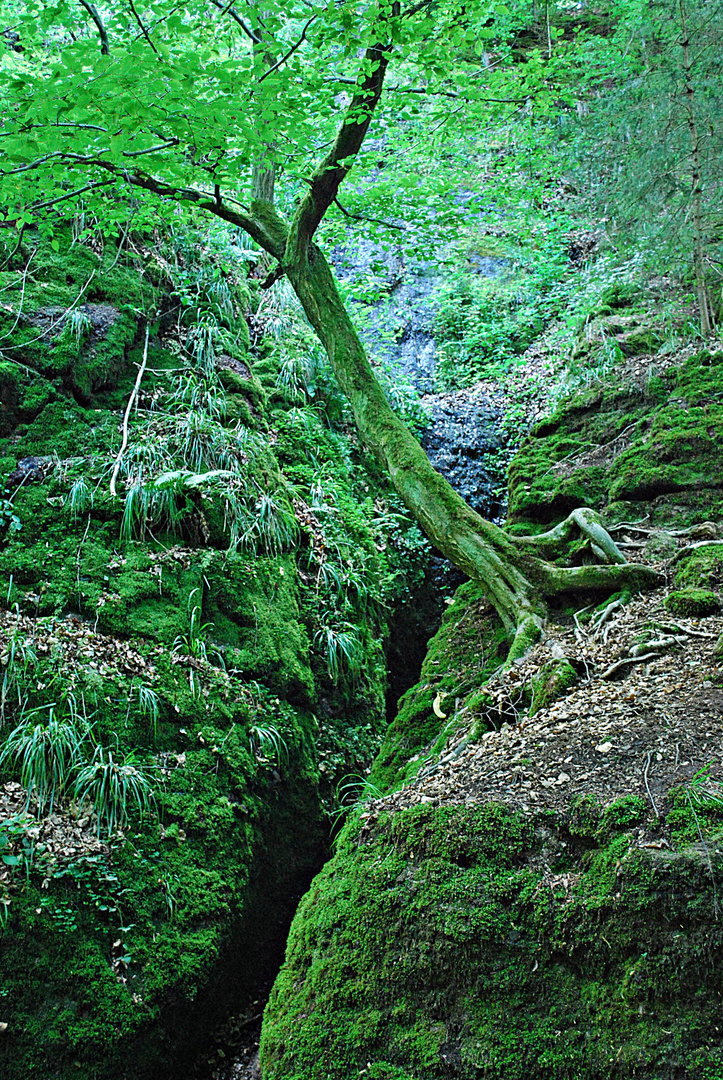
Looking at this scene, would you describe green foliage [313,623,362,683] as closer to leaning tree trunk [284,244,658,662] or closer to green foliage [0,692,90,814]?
leaning tree trunk [284,244,658,662]

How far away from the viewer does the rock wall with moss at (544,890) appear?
2.47 meters

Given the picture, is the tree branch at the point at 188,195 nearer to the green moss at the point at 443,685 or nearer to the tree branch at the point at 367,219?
the tree branch at the point at 367,219

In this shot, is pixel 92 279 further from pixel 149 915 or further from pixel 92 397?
pixel 149 915

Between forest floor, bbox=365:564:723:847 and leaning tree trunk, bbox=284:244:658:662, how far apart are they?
424 millimetres

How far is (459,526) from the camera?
5504 millimetres

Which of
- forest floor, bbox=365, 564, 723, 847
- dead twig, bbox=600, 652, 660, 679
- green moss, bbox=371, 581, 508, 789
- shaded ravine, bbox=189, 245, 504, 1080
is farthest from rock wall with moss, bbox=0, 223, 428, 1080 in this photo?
dead twig, bbox=600, 652, 660, 679

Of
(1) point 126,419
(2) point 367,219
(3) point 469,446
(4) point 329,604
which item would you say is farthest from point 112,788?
(3) point 469,446

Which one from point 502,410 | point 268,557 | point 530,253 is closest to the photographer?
point 268,557

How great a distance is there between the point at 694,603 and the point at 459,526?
193cm

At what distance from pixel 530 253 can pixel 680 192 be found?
5.03 metres

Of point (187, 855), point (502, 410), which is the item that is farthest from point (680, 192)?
point (187, 855)

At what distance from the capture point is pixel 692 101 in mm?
6328

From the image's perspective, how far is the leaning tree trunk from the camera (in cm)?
500

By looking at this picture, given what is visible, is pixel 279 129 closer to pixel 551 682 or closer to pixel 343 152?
pixel 343 152
